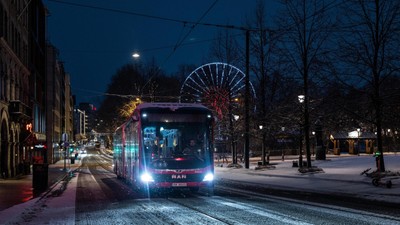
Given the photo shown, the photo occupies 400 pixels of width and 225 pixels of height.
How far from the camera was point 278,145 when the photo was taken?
73625 mm

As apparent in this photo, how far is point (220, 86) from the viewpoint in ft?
148

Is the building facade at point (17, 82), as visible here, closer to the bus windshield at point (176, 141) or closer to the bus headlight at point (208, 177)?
the bus windshield at point (176, 141)

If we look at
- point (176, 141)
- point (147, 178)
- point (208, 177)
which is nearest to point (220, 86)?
point (176, 141)

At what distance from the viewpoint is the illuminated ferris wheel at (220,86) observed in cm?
4297

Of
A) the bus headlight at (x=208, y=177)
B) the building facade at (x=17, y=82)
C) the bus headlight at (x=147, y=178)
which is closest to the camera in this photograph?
the bus headlight at (x=147, y=178)

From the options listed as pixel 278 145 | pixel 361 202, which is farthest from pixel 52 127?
pixel 361 202

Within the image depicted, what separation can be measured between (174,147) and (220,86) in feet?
86.4

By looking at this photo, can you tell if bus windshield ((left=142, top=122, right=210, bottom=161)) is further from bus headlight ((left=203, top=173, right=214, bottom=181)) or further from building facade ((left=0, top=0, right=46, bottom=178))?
building facade ((left=0, top=0, right=46, bottom=178))

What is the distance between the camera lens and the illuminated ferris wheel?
141 feet

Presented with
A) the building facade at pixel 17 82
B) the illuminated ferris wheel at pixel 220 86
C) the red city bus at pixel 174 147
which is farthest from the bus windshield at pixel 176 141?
the illuminated ferris wheel at pixel 220 86

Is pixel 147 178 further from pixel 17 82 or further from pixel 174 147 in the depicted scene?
pixel 17 82

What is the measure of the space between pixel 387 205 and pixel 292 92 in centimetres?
1763

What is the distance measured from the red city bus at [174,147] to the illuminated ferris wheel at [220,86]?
21498 millimetres

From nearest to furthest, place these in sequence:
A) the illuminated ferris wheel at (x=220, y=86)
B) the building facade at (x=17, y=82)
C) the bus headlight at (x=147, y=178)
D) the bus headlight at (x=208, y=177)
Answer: the bus headlight at (x=147, y=178) → the bus headlight at (x=208, y=177) → the building facade at (x=17, y=82) → the illuminated ferris wheel at (x=220, y=86)
